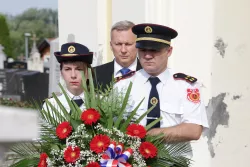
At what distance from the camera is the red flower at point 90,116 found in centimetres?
220

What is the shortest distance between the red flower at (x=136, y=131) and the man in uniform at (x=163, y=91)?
0.29m

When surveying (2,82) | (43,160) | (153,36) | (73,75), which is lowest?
(2,82)

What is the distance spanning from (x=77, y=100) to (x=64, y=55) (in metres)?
0.39

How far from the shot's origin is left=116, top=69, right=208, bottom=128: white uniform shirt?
2.61 meters

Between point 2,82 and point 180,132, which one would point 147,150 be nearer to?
point 180,132

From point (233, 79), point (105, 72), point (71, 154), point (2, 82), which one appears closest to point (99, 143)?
point (71, 154)

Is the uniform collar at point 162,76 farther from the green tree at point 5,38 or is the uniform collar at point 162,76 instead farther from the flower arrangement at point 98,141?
the green tree at point 5,38

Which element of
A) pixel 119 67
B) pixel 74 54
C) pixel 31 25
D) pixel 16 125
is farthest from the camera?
pixel 31 25

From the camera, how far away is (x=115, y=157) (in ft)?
7.04

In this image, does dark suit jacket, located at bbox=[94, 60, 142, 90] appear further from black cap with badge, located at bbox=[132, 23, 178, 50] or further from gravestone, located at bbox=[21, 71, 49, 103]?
gravestone, located at bbox=[21, 71, 49, 103]

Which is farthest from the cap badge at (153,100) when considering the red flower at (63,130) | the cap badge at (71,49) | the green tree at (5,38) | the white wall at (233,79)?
the green tree at (5,38)

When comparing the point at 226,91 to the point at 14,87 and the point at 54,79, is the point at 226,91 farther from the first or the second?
the point at 14,87

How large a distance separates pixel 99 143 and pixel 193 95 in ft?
2.19

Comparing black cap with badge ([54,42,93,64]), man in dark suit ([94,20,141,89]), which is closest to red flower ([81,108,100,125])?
black cap with badge ([54,42,93,64])
